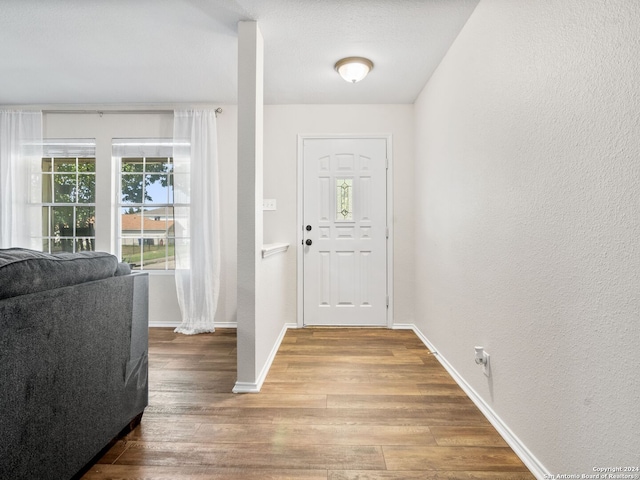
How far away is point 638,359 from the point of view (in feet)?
3.02

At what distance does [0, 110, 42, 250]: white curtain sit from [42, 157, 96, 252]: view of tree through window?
127 mm

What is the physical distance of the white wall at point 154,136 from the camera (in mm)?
3631

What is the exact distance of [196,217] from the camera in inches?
138

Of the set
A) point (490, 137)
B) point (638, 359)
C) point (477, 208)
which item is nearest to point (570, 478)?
point (638, 359)

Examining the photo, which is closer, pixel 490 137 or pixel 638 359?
pixel 638 359

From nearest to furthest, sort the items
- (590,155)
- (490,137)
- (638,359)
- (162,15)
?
(638,359), (590,155), (490,137), (162,15)

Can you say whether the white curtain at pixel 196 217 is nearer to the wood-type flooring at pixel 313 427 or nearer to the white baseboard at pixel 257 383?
the wood-type flooring at pixel 313 427

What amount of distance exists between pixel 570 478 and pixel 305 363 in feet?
5.57

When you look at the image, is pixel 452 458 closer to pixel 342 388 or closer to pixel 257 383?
pixel 342 388

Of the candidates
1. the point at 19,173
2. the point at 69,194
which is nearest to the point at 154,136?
the point at 69,194

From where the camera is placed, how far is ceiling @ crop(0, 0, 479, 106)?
2070mm

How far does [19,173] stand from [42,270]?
3.50 metres

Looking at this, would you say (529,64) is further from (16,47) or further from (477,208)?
(16,47)

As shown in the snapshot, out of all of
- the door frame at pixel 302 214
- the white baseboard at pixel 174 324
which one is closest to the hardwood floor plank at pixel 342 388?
the door frame at pixel 302 214
